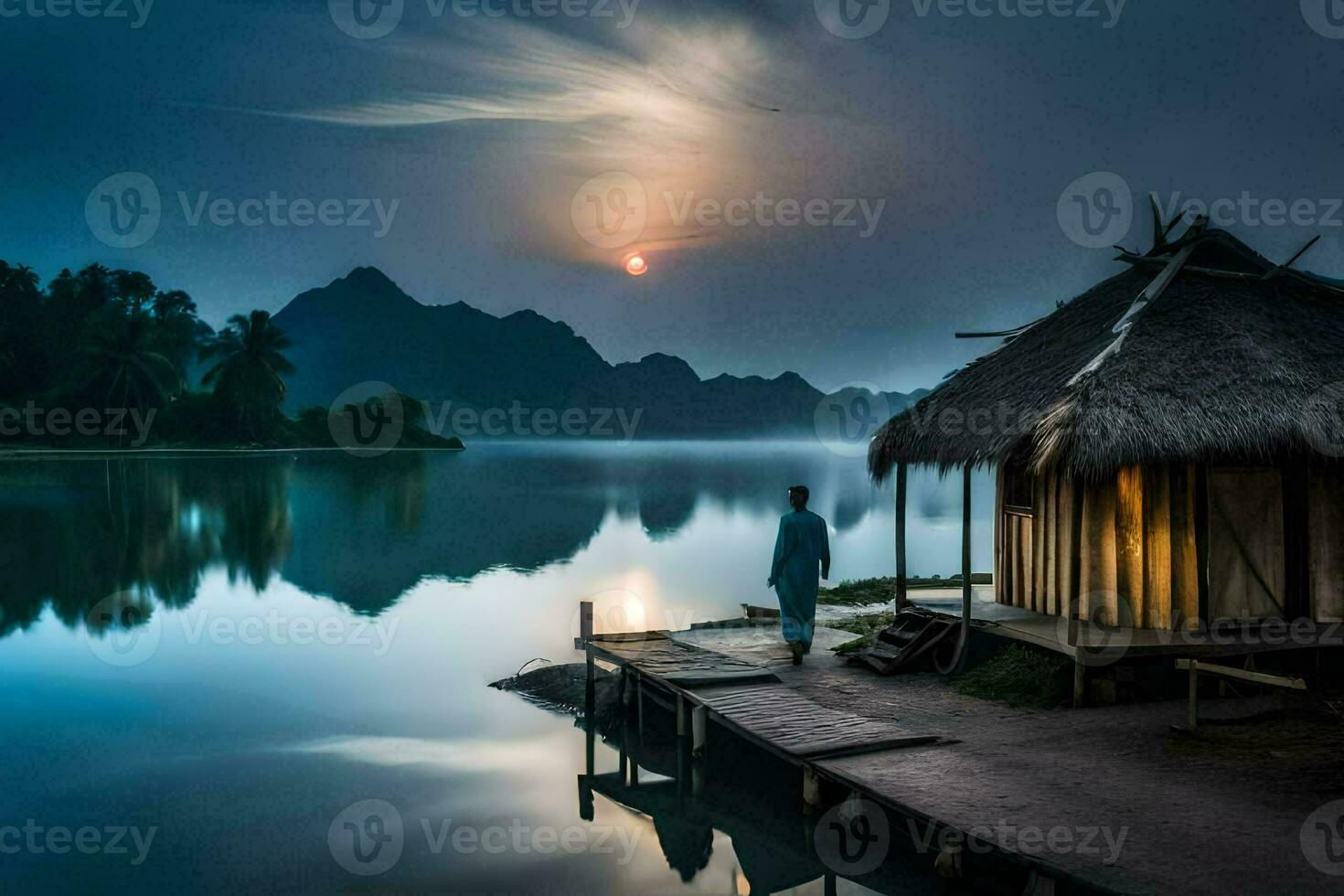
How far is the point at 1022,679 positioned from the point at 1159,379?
127 inches

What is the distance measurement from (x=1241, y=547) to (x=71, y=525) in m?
34.8

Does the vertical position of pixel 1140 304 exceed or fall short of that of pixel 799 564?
it exceeds it

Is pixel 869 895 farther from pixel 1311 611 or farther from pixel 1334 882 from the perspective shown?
pixel 1311 611

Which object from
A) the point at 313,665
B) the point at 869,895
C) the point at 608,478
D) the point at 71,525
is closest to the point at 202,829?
the point at 869,895

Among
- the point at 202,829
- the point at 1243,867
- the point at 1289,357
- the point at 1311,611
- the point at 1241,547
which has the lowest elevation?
the point at 202,829

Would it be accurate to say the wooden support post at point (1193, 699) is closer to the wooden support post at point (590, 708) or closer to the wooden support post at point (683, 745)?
the wooden support post at point (683, 745)

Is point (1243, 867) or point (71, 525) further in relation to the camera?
point (71, 525)

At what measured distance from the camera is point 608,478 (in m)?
81.4

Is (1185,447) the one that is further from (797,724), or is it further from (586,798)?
(586,798)
